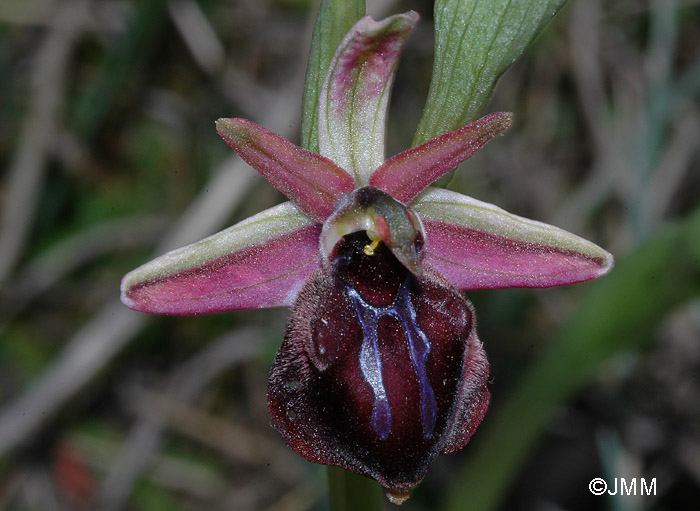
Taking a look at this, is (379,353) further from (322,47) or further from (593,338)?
(593,338)

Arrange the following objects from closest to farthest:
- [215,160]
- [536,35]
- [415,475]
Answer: [415,475]
[536,35]
[215,160]

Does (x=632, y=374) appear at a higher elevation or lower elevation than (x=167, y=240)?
lower

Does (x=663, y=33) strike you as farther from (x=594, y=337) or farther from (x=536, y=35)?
(x=536, y=35)

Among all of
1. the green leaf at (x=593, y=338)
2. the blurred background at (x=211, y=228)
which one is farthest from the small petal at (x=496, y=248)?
the blurred background at (x=211, y=228)

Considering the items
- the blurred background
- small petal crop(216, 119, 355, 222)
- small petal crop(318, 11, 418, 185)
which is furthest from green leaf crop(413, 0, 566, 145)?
the blurred background

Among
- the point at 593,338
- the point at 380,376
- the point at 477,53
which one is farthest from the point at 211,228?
the point at 380,376

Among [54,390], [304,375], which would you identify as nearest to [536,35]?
[304,375]

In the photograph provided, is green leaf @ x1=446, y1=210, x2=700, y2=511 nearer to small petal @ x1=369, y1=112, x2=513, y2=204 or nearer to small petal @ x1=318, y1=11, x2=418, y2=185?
small petal @ x1=369, y1=112, x2=513, y2=204

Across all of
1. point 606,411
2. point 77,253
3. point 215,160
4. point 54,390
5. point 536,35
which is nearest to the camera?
point 536,35
